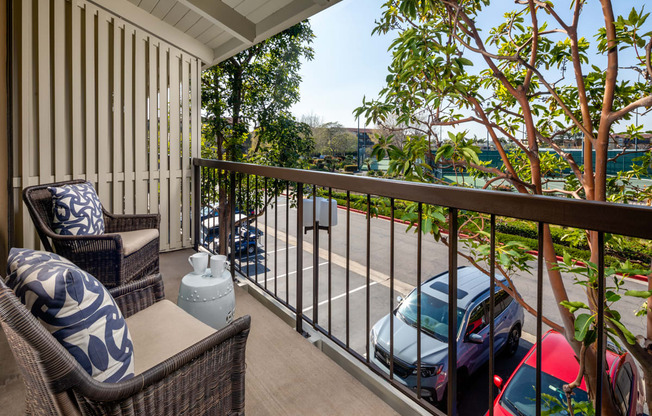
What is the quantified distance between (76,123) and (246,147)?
10.2 feet

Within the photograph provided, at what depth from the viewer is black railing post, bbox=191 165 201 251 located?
12.4 feet

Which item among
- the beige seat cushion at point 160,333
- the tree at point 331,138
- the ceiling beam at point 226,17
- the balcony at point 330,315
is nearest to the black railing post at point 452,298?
the balcony at point 330,315

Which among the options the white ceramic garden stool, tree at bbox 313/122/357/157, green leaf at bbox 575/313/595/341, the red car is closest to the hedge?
green leaf at bbox 575/313/595/341

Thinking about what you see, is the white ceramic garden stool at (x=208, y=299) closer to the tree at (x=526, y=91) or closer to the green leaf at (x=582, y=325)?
the tree at (x=526, y=91)

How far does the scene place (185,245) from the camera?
12.5 ft

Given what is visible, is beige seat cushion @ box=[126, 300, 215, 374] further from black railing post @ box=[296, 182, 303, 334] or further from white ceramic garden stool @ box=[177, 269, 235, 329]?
black railing post @ box=[296, 182, 303, 334]

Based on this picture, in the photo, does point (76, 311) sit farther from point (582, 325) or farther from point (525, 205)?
point (582, 325)

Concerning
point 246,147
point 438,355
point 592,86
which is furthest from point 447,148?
point 246,147

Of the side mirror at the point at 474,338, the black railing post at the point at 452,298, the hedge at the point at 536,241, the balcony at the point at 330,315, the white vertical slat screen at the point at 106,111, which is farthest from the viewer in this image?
the side mirror at the point at 474,338

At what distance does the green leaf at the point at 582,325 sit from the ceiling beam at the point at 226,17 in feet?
10.9

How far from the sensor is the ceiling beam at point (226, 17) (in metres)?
2.99

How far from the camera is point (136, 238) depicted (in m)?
2.46

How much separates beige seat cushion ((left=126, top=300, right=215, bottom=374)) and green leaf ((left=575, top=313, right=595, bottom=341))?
1.13 meters

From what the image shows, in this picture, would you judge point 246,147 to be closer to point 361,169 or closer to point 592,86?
→ point 361,169
